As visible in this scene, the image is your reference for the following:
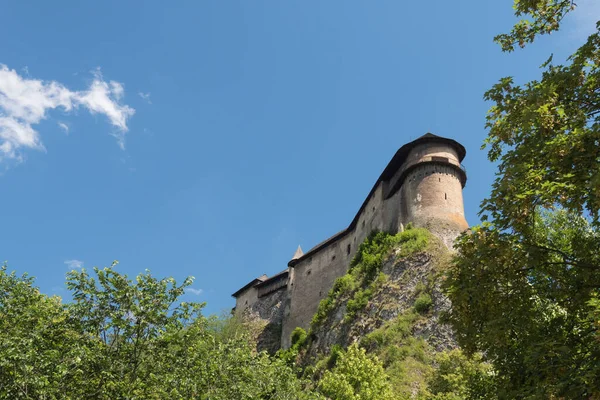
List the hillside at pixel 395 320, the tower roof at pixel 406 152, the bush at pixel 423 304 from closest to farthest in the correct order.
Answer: the hillside at pixel 395 320 → the bush at pixel 423 304 → the tower roof at pixel 406 152

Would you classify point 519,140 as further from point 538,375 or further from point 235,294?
point 235,294

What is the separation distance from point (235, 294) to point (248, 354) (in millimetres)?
54419

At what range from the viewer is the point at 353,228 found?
176ft

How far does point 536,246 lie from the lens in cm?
989

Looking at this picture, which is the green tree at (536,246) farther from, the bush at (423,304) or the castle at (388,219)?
the castle at (388,219)

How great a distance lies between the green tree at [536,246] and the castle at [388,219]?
28.5m

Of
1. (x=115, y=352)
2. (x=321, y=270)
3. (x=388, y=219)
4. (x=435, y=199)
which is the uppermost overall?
(x=388, y=219)

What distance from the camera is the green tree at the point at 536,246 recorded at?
8984 mm

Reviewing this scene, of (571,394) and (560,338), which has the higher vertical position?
(560,338)

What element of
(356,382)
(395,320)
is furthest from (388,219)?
(356,382)

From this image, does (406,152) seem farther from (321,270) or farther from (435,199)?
(321,270)

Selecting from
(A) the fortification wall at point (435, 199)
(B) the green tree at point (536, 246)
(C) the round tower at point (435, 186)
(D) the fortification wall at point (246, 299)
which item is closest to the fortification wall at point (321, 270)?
(C) the round tower at point (435, 186)

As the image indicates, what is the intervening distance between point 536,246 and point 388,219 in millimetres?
35576

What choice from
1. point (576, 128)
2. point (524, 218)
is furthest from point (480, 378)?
point (576, 128)
